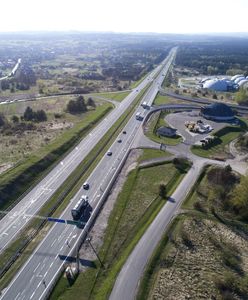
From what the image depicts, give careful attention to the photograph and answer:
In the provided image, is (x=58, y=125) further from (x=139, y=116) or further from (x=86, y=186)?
(x=86, y=186)

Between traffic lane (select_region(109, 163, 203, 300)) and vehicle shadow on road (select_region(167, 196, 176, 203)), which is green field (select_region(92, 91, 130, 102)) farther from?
vehicle shadow on road (select_region(167, 196, 176, 203))

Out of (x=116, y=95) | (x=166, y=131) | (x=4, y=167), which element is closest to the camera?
(x=4, y=167)

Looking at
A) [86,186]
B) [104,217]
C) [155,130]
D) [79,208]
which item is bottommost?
[155,130]

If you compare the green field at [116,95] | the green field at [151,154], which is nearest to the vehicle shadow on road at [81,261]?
the green field at [151,154]

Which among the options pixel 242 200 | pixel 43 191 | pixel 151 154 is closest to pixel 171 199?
pixel 242 200

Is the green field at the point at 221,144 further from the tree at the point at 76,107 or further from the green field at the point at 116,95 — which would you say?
the green field at the point at 116,95

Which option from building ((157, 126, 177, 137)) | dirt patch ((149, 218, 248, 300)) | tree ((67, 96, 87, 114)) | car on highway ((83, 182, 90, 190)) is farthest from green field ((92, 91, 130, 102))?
dirt patch ((149, 218, 248, 300))
